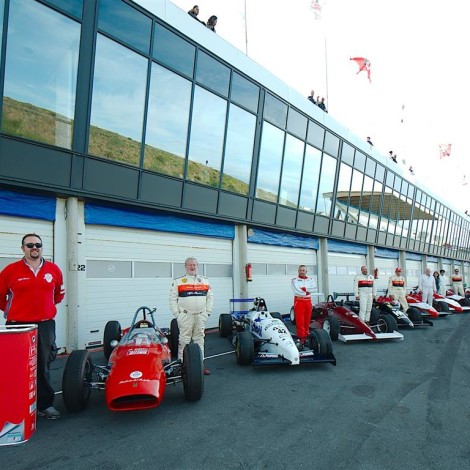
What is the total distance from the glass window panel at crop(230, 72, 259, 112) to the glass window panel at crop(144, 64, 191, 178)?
6.26 ft

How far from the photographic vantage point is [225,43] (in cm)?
1062

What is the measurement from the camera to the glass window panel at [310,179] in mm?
14547

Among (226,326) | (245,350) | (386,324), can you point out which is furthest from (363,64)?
(245,350)

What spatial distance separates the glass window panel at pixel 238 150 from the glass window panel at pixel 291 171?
196 cm

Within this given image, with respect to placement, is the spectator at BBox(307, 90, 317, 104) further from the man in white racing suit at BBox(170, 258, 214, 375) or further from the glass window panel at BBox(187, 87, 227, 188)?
the man in white racing suit at BBox(170, 258, 214, 375)

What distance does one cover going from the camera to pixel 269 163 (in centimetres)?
1277

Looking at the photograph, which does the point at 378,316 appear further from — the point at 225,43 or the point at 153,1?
the point at 153,1

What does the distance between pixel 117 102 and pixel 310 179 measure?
28.8 ft

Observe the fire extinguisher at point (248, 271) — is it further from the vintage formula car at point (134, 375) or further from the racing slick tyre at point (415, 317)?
the vintage formula car at point (134, 375)

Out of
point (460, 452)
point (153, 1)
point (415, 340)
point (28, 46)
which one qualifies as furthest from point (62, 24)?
point (415, 340)

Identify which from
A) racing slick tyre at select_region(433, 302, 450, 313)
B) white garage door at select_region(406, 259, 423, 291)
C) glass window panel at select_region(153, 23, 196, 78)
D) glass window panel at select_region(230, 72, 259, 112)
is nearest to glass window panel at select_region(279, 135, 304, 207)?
glass window panel at select_region(230, 72, 259, 112)

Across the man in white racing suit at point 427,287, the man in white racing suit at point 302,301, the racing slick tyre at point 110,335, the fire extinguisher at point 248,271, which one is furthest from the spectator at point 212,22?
the man in white racing suit at point 427,287

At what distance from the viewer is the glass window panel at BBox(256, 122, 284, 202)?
40.7ft

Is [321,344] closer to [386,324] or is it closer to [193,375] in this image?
[193,375]
